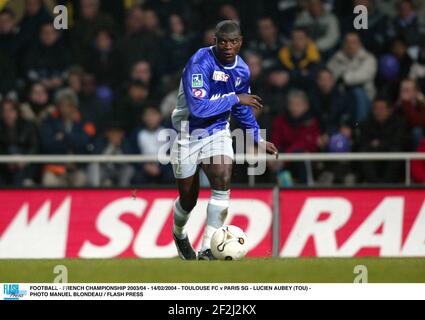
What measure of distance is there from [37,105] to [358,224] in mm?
5123

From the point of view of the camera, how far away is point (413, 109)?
16.2 metres

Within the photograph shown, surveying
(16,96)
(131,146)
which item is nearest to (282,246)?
(131,146)

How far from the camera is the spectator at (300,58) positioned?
16875 mm

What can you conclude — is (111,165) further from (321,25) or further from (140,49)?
(321,25)

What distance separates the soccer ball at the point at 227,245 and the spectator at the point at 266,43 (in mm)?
6213

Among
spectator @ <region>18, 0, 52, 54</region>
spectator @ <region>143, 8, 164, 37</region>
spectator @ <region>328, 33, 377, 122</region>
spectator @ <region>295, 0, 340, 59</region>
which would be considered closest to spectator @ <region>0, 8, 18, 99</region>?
spectator @ <region>18, 0, 52, 54</region>

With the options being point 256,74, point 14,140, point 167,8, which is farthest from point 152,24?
point 14,140

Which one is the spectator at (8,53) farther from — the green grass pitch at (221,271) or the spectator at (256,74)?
the green grass pitch at (221,271)

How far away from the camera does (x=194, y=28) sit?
58.7 ft

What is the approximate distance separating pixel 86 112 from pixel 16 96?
4.06 feet

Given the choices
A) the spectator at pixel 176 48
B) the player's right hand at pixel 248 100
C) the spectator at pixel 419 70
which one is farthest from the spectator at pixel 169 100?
the player's right hand at pixel 248 100

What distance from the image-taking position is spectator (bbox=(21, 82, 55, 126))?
17.2m

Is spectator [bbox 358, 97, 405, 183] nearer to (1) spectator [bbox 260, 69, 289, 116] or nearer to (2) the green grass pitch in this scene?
(1) spectator [bbox 260, 69, 289, 116]

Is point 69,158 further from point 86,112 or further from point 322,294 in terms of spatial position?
point 322,294
